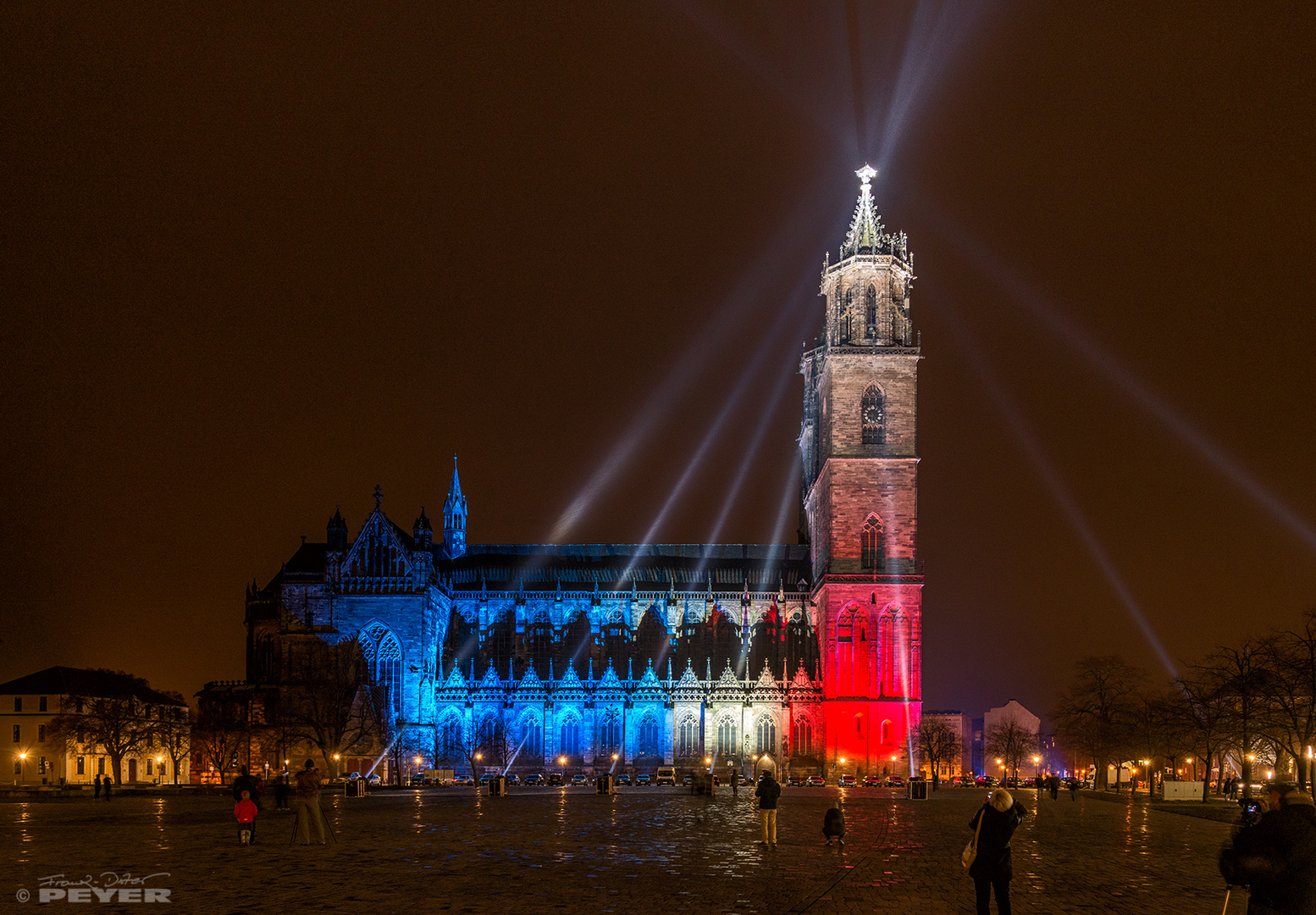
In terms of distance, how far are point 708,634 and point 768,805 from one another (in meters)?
93.1

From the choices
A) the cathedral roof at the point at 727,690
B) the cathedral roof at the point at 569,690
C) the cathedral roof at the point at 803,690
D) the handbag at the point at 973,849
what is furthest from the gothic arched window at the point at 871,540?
the handbag at the point at 973,849

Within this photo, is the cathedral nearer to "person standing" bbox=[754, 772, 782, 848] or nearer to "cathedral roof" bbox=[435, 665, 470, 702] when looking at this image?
"cathedral roof" bbox=[435, 665, 470, 702]

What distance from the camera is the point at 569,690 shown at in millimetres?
119375

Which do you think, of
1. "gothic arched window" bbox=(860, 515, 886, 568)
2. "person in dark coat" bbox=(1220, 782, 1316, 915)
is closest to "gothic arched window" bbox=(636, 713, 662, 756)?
"gothic arched window" bbox=(860, 515, 886, 568)

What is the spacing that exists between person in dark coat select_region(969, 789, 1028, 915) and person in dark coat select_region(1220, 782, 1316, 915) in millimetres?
4640

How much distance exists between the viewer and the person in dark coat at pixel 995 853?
1964 centimetres

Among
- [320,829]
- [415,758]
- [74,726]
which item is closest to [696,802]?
[320,829]

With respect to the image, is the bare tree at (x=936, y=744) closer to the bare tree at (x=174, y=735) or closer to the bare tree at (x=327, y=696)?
the bare tree at (x=327, y=696)

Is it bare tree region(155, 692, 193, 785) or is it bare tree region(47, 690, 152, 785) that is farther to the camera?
bare tree region(155, 692, 193, 785)

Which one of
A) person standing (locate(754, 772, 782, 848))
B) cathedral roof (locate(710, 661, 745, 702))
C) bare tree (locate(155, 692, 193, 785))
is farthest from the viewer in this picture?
cathedral roof (locate(710, 661, 745, 702))

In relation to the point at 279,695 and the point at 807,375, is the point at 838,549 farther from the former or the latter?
the point at 279,695

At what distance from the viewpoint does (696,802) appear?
62.3 meters

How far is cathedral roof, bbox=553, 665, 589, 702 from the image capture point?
11925 cm
